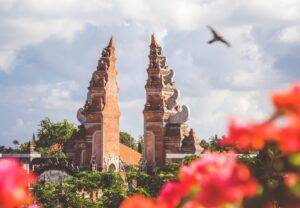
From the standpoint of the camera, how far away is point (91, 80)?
45.5 metres

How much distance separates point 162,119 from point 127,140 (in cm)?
3671

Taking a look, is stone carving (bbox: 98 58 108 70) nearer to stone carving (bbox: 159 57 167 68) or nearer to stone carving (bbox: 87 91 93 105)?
stone carving (bbox: 87 91 93 105)

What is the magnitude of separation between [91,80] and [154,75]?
4.70 m

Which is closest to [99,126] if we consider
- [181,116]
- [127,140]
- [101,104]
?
[101,104]

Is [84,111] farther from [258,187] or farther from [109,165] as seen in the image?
[258,187]

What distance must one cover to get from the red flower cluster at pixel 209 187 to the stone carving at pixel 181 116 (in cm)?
4008

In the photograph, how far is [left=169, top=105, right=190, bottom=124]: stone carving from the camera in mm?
42156

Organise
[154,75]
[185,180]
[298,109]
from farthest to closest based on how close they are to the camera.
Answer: [154,75], [185,180], [298,109]

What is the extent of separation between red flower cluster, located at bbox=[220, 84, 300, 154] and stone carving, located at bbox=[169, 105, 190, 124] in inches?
1591

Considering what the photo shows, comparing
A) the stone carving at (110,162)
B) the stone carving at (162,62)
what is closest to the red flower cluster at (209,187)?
the stone carving at (162,62)

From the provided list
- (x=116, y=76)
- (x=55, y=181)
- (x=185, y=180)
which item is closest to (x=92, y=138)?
(x=116, y=76)

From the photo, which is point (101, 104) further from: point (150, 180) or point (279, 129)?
point (279, 129)

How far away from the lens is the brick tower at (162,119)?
42.2 m

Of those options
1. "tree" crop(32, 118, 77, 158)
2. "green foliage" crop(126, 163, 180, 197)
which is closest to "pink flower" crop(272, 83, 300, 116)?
"green foliage" crop(126, 163, 180, 197)
